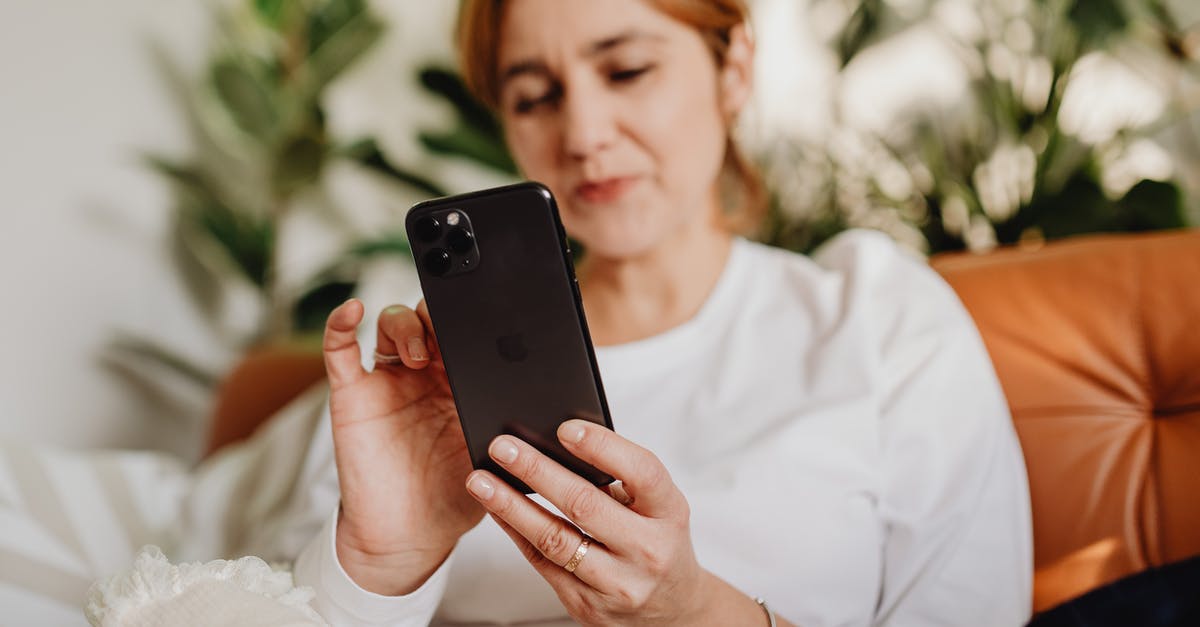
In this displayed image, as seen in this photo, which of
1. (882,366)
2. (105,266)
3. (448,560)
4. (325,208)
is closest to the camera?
(448,560)

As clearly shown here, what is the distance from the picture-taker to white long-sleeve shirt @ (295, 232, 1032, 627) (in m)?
0.76

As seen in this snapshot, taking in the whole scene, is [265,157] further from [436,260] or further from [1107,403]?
[1107,403]

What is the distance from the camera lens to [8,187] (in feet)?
4.90

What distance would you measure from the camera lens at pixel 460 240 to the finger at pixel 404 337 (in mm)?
91

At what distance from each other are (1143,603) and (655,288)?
0.52m

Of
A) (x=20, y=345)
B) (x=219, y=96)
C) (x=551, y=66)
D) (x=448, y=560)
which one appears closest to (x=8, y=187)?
(x=20, y=345)

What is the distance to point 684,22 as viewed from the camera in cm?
88

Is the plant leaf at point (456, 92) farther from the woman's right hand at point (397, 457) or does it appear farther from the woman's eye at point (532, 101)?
the woman's right hand at point (397, 457)

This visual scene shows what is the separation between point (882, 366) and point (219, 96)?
1473 millimetres

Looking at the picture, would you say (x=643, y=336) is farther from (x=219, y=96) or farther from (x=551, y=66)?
(x=219, y=96)

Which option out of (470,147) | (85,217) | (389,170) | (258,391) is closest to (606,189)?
(258,391)

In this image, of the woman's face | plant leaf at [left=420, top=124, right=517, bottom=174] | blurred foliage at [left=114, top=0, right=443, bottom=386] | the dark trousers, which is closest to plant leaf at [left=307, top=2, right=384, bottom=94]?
blurred foliage at [left=114, top=0, right=443, bottom=386]

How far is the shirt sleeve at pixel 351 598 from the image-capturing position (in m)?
0.66

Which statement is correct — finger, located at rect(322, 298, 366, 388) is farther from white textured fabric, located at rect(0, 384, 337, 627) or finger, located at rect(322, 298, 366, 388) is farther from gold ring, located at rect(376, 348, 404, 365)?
white textured fabric, located at rect(0, 384, 337, 627)
